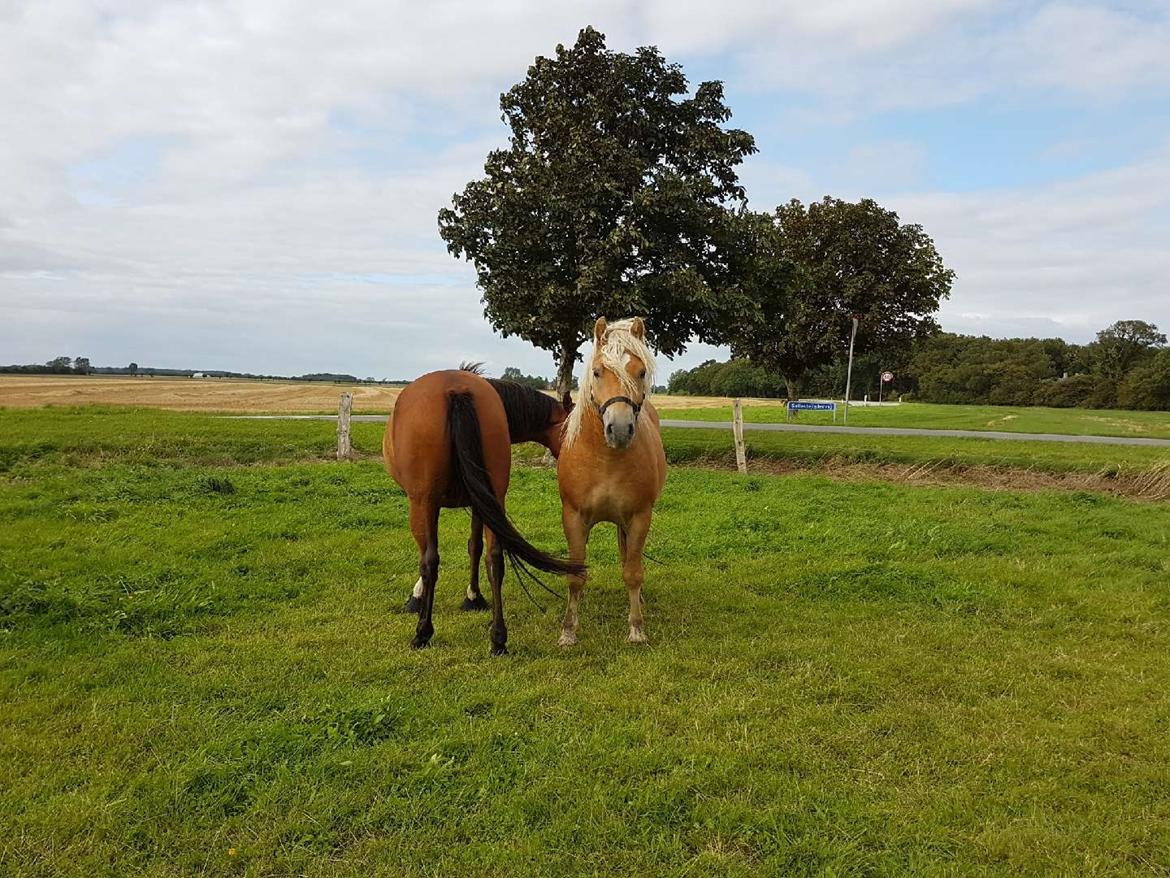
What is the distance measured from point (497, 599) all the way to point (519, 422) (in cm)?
174

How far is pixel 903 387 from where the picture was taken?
289 ft

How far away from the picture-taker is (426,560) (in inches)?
196

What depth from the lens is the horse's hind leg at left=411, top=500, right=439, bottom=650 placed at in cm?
498

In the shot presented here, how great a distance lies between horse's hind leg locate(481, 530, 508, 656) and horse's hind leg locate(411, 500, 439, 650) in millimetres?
409

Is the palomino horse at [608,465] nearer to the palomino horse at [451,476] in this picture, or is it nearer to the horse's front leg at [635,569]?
A: the horse's front leg at [635,569]

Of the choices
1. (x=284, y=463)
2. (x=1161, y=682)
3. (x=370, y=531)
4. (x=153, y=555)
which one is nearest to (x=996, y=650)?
(x=1161, y=682)

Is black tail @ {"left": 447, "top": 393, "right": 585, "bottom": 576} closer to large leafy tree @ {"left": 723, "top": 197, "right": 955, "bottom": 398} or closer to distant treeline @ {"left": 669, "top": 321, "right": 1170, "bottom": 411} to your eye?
large leafy tree @ {"left": 723, "top": 197, "right": 955, "bottom": 398}

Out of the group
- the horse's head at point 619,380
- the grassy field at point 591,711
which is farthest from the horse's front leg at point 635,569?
the horse's head at point 619,380

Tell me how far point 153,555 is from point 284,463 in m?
8.17

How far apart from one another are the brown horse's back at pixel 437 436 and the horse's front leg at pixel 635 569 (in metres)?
1.09

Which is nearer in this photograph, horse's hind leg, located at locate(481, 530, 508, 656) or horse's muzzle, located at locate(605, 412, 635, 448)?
horse's muzzle, located at locate(605, 412, 635, 448)

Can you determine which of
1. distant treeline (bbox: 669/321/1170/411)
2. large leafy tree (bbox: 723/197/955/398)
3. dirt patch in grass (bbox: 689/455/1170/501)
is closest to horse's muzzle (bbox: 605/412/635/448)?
dirt patch in grass (bbox: 689/455/1170/501)

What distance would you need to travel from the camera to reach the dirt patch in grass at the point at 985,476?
1209 centimetres

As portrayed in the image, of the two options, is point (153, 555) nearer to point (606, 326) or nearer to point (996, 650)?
point (606, 326)
